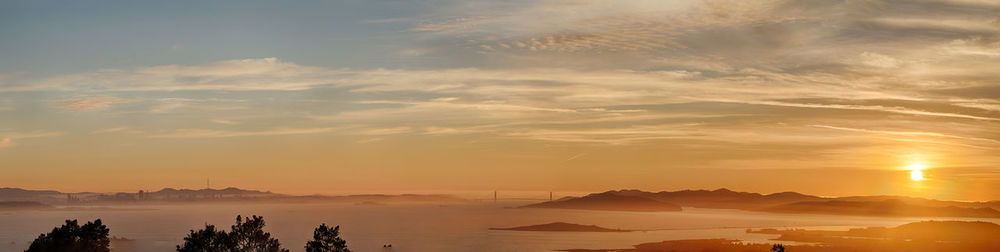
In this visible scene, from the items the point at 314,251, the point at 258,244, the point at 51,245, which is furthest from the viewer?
the point at 258,244

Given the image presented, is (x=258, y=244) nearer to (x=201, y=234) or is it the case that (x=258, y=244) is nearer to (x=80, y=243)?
(x=201, y=234)

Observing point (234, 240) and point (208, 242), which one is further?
point (234, 240)

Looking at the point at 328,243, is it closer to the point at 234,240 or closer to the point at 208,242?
the point at 234,240

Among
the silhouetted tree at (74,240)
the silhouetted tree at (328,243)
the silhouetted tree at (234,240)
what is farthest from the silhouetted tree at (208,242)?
the silhouetted tree at (328,243)

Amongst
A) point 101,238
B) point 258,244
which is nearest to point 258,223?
point 258,244

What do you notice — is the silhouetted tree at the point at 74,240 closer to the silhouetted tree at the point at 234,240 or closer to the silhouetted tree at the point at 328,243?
the silhouetted tree at the point at 234,240

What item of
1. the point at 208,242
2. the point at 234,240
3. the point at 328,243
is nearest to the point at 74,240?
the point at 208,242
